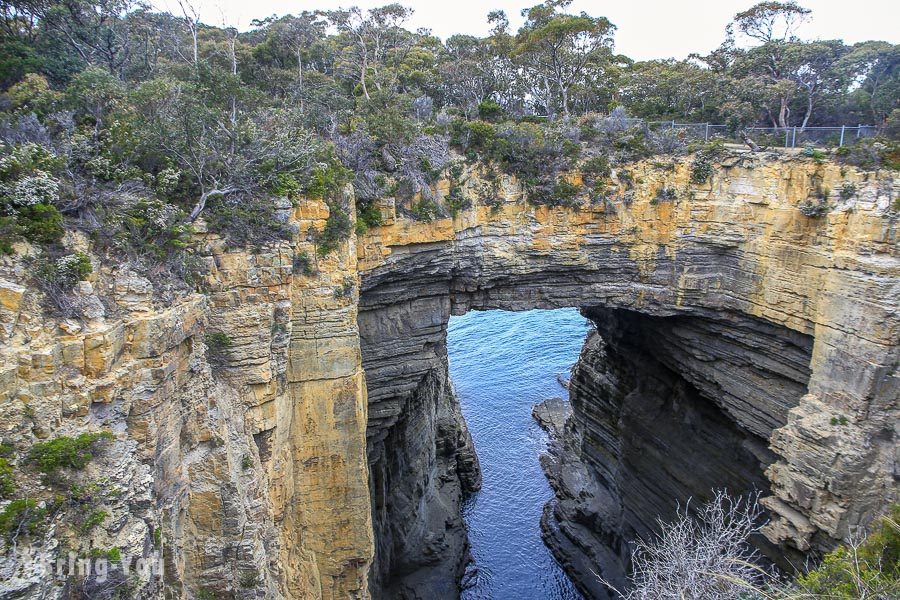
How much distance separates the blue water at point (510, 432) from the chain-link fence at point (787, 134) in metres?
19.4

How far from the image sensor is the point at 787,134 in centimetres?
1900

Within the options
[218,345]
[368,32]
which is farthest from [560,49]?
[218,345]

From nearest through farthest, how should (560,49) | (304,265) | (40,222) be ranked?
1. (40,222)
2. (304,265)
3. (560,49)

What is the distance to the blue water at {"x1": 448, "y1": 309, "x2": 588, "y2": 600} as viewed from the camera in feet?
82.7

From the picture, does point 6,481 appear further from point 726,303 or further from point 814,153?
point 814,153

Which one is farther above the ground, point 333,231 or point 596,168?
point 596,168

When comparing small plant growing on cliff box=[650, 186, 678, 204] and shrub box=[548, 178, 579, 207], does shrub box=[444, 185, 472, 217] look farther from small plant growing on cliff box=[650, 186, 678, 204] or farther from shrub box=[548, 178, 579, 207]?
small plant growing on cliff box=[650, 186, 678, 204]

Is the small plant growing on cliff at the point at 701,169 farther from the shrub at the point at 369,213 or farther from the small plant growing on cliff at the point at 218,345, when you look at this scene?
the small plant growing on cliff at the point at 218,345

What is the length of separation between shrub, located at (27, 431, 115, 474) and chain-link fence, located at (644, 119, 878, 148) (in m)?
19.5

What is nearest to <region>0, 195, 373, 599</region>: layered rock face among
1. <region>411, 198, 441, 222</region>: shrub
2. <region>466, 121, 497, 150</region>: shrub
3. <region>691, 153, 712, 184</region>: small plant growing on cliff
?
<region>411, 198, 441, 222</region>: shrub

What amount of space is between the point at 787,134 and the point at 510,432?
2247 centimetres

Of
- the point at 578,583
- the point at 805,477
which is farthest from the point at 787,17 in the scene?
the point at 578,583

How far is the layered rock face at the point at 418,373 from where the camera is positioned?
7727 millimetres

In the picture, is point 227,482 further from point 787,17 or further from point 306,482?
point 787,17
